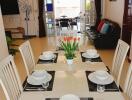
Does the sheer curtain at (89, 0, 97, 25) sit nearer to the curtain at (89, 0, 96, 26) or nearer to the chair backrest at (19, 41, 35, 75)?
the curtain at (89, 0, 96, 26)

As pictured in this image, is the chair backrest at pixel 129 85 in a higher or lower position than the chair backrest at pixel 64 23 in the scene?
lower

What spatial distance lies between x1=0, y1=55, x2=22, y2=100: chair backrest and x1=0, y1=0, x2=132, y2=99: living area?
5.79 ft

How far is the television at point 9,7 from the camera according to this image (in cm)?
687

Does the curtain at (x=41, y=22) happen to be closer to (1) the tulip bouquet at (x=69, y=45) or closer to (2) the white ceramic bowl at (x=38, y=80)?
(1) the tulip bouquet at (x=69, y=45)

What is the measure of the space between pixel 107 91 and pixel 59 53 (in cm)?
123

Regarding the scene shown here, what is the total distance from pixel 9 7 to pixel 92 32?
3.49m

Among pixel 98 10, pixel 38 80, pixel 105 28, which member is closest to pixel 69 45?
pixel 38 80

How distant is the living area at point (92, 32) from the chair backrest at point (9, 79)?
1.77 meters

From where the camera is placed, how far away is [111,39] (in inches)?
213

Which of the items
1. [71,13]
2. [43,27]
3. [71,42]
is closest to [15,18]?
[43,27]

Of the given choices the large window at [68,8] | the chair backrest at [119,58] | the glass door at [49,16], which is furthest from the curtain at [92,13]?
the chair backrest at [119,58]

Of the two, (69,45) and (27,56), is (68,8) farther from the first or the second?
(69,45)

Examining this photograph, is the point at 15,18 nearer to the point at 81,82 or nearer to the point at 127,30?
the point at 127,30

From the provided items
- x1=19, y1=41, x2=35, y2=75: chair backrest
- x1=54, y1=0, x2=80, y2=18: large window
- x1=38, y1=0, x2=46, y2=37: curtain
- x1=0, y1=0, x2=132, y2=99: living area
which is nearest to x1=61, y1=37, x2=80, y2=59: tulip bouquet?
x1=19, y1=41, x2=35, y2=75: chair backrest
